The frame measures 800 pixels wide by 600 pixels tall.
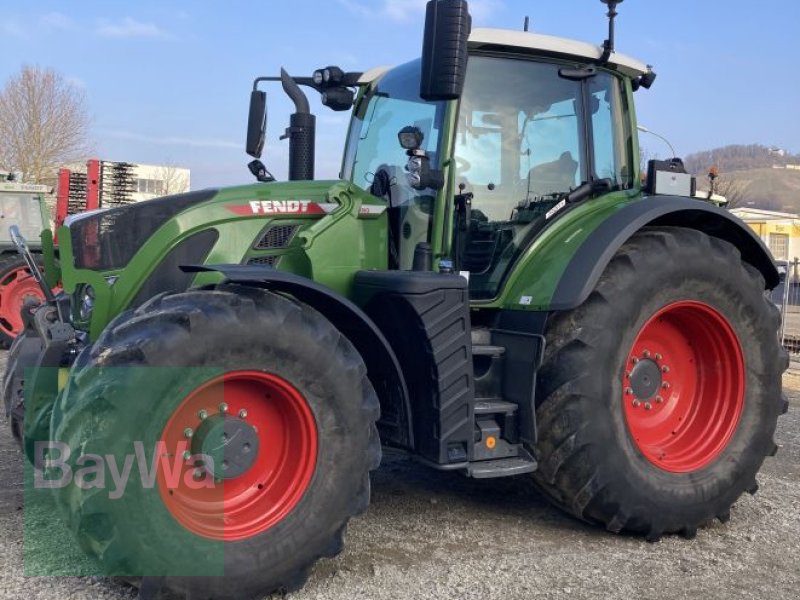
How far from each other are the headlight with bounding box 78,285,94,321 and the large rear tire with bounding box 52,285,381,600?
81 centimetres

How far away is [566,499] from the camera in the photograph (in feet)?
13.3

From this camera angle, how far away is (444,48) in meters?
3.49

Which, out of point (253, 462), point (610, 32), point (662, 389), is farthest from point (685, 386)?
point (253, 462)

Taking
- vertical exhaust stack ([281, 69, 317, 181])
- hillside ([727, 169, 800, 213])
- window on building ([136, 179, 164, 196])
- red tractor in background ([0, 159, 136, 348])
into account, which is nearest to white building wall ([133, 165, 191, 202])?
window on building ([136, 179, 164, 196])

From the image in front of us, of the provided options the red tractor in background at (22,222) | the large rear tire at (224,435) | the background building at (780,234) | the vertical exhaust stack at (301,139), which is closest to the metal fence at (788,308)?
the vertical exhaust stack at (301,139)

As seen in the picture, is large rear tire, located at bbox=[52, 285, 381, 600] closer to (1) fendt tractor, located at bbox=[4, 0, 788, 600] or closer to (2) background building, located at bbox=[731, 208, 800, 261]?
(1) fendt tractor, located at bbox=[4, 0, 788, 600]

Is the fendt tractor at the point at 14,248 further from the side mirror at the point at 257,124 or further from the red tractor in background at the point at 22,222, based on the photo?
the side mirror at the point at 257,124

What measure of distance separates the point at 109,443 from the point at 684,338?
10.3ft

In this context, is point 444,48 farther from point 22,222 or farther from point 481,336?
point 22,222

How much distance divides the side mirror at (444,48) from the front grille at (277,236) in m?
0.98

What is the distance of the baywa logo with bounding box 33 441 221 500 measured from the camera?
2914 millimetres

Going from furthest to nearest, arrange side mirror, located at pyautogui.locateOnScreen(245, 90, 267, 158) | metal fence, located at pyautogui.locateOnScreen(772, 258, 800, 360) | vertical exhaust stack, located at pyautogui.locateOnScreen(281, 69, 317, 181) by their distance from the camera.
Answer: metal fence, located at pyautogui.locateOnScreen(772, 258, 800, 360) → vertical exhaust stack, located at pyautogui.locateOnScreen(281, 69, 317, 181) → side mirror, located at pyautogui.locateOnScreen(245, 90, 267, 158)

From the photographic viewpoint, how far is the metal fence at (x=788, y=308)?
12183mm

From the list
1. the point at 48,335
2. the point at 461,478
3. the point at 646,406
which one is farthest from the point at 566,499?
the point at 48,335
